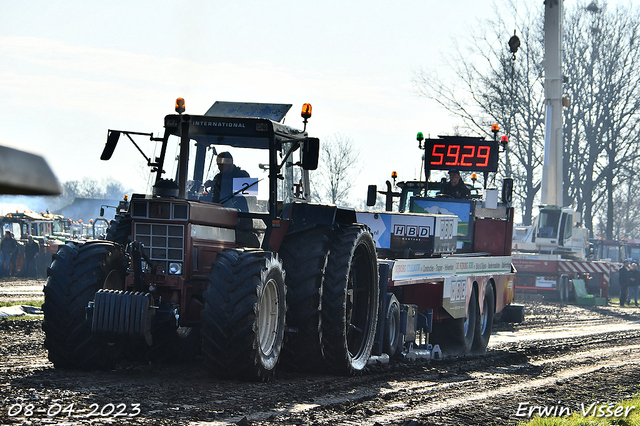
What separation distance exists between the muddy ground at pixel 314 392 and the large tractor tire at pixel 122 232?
1296 millimetres

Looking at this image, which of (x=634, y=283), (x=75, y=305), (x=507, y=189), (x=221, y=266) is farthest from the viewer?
(x=634, y=283)

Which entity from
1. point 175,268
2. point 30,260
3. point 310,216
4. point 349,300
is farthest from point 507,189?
point 30,260

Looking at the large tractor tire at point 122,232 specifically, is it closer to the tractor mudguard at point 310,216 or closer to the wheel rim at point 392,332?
the tractor mudguard at point 310,216

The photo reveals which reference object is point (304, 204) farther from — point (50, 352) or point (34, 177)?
point (34, 177)

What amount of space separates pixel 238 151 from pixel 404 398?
3.07m

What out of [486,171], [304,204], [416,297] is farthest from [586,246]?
[304,204]

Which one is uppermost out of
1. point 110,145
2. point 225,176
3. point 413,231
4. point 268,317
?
point 110,145

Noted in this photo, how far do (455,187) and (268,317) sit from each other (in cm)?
923

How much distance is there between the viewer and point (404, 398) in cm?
802

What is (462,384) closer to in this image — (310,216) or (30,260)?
(310,216)

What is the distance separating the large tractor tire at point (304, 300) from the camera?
28.6ft

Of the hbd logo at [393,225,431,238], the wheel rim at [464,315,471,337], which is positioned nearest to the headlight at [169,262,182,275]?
the hbd logo at [393,225,431,238]

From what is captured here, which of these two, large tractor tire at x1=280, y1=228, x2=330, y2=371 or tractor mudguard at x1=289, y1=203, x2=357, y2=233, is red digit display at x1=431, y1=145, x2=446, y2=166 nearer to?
tractor mudguard at x1=289, y1=203, x2=357, y2=233

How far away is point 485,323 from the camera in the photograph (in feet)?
49.7
